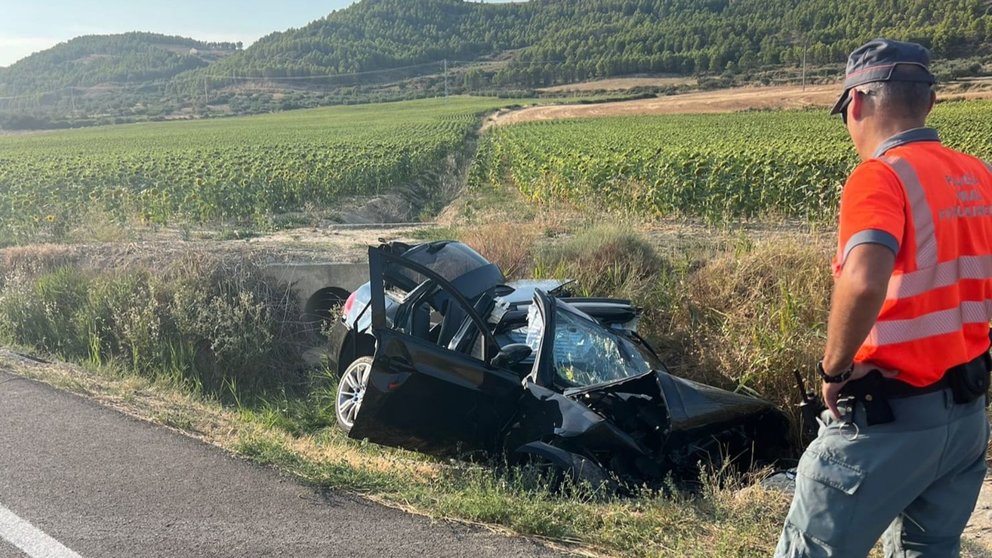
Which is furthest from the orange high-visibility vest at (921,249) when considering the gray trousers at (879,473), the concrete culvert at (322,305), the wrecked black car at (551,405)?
the concrete culvert at (322,305)

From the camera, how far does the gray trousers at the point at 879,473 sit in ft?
7.95

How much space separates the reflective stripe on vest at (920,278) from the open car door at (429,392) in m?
3.13

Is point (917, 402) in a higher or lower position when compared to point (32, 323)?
higher

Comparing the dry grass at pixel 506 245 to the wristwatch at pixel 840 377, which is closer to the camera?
the wristwatch at pixel 840 377

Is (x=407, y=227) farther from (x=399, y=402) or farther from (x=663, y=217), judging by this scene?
(x=399, y=402)

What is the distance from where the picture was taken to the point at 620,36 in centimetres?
14388

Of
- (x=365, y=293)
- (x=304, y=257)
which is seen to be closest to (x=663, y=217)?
(x=304, y=257)

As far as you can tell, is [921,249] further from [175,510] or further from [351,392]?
[351,392]

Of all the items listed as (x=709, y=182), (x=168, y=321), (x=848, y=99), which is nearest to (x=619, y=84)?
(x=709, y=182)

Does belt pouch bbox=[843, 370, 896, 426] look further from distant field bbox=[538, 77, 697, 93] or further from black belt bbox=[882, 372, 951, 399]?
distant field bbox=[538, 77, 697, 93]

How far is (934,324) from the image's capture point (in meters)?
2.41

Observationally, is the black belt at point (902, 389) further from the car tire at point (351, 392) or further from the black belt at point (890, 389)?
the car tire at point (351, 392)

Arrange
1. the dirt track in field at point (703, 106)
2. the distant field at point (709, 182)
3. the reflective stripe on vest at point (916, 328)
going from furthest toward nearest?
the dirt track in field at point (703, 106), the distant field at point (709, 182), the reflective stripe on vest at point (916, 328)

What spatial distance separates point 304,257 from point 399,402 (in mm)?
6431
